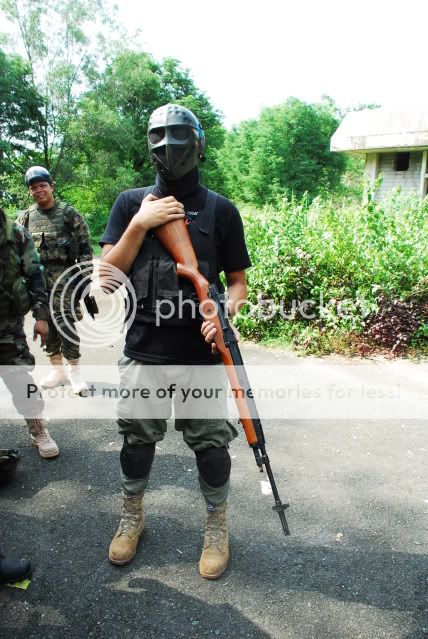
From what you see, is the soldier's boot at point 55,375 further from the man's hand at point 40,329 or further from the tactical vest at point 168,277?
the tactical vest at point 168,277

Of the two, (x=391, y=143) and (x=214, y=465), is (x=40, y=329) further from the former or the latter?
(x=391, y=143)

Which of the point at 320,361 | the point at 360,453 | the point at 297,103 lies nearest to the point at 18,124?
the point at 297,103

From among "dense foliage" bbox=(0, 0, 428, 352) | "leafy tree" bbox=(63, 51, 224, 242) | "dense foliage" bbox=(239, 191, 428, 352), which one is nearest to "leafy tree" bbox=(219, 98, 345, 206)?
"dense foliage" bbox=(0, 0, 428, 352)

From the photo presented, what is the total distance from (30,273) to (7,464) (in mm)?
1270

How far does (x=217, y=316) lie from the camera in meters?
2.31

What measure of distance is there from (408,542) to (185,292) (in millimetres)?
1846

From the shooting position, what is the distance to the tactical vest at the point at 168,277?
2322 millimetres

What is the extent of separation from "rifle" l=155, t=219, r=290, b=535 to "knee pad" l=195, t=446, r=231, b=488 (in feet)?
0.60

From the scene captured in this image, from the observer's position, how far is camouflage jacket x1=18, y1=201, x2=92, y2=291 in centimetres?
463

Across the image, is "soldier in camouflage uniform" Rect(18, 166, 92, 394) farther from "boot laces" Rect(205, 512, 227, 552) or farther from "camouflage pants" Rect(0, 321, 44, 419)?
"boot laces" Rect(205, 512, 227, 552)

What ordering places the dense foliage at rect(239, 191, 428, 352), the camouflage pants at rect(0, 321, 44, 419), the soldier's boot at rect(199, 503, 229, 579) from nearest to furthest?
1. the soldier's boot at rect(199, 503, 229, 579)
2. the camouflage pants at rect(0, 321, 44, 419)
3. the dense foliage at rect(239, 191, 428, 352)

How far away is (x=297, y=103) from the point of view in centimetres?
3891

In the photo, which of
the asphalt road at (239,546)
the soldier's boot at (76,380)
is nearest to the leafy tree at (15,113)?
the soldier's boot at (76,380)

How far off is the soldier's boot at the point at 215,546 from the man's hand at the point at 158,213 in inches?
57.9
